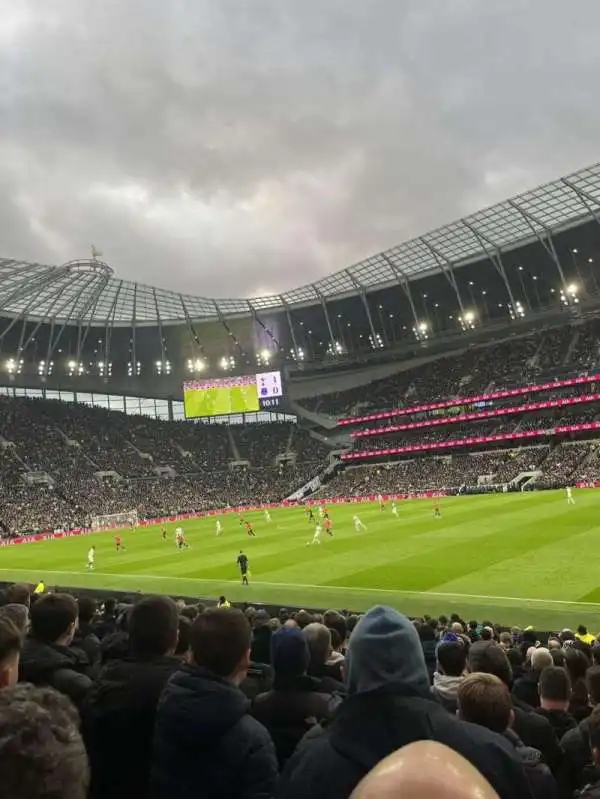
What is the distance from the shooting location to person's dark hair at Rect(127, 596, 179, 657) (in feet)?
16.2

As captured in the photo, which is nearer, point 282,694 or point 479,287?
point 282,694

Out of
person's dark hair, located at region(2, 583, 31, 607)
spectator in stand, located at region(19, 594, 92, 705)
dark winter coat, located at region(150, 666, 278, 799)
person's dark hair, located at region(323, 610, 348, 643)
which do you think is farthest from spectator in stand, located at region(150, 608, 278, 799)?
person's dark hair, located at region(2, 583, 31, 607)

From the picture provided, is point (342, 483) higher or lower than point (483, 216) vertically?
lower

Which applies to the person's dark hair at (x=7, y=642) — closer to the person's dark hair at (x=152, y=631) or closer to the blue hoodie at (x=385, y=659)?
the person's dark hair at (x=152, y=631)

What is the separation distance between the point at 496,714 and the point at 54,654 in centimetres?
402

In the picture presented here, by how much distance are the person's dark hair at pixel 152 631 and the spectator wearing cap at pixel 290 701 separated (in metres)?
0.83

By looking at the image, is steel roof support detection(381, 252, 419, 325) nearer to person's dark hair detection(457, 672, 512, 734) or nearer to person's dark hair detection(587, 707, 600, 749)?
person's dark hair detection(457, 672, 512, 734)

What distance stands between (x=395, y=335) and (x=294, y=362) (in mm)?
18454

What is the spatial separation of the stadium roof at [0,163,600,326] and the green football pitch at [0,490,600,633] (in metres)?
31.0

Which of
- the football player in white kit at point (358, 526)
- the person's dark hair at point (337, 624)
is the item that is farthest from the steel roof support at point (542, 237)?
the person's dark hair at point (337, 624)

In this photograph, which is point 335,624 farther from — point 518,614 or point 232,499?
point 232,499

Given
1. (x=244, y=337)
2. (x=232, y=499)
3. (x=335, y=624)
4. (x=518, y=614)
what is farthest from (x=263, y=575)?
(x=244, y=337)

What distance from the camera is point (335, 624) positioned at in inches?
392

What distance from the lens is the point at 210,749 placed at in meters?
3.57
